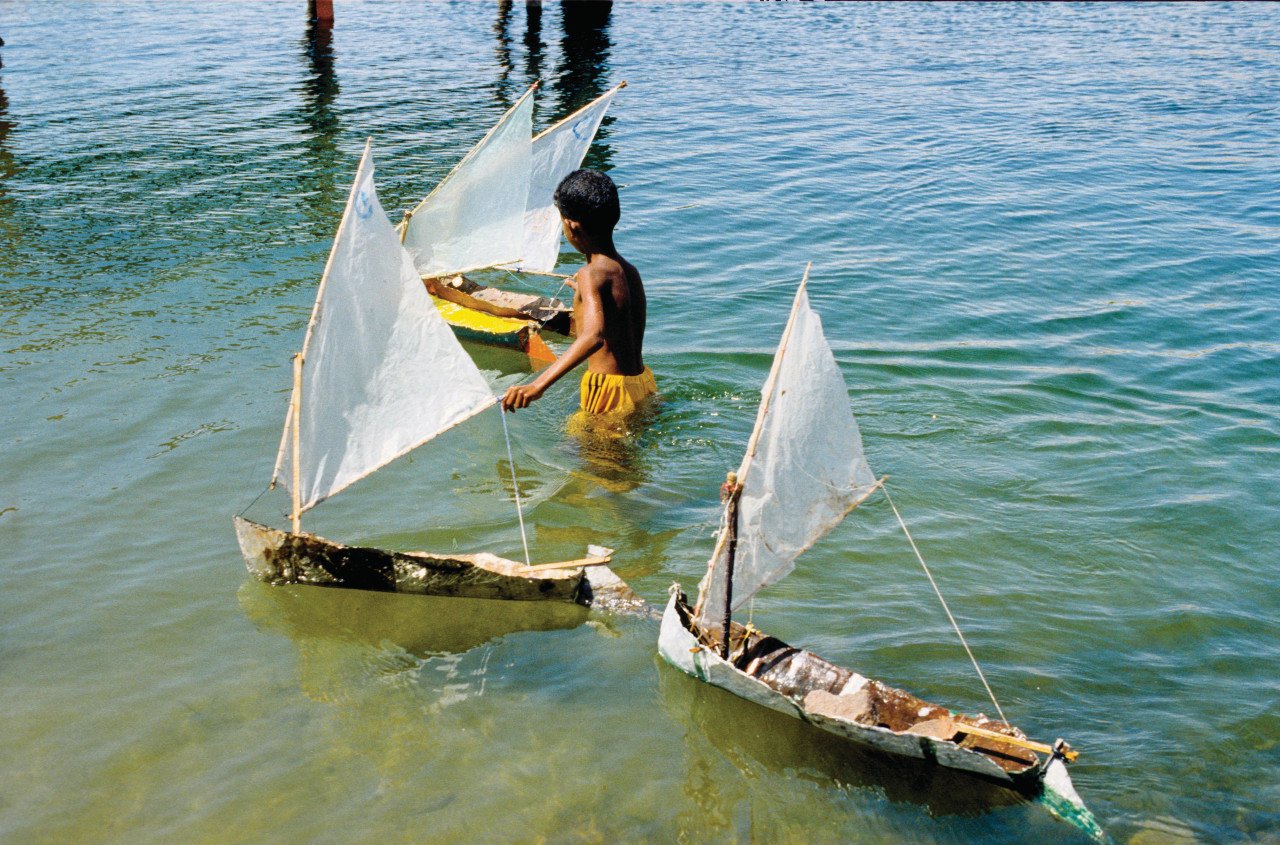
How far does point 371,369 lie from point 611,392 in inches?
79.3

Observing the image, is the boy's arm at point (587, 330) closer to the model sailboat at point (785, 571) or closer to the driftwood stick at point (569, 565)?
the driftwood stick at point (569, 565)

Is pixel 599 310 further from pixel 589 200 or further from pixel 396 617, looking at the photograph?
pixel 396 617

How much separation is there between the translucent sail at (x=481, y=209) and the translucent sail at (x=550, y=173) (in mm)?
325

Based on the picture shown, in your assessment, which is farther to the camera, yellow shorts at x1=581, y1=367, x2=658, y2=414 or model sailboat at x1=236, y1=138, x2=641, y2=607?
yellow shorts at x1=581, y1=367, x2=658, y2=414

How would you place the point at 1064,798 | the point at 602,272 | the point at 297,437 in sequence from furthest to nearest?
the point at 602,272 → the point at 297,437 → the point at 1064,798

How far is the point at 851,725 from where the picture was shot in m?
5.18

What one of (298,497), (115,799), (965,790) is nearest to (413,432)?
(298,497)

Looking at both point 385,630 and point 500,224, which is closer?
point 385,630

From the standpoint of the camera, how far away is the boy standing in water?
743 cm

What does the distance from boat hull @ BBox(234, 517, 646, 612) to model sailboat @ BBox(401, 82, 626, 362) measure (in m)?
4.42

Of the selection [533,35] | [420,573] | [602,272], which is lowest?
[420,573]

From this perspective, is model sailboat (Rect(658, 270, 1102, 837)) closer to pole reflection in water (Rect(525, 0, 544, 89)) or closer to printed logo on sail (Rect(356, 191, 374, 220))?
printed logo on sail (Rect(356, 191, 374, 220))

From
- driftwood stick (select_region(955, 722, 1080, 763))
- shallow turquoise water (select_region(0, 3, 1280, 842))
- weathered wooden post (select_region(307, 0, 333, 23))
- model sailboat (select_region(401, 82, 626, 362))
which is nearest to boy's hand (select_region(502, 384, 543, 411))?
A: shallow turquoise water (select_region(0, 3, 1280, 842))

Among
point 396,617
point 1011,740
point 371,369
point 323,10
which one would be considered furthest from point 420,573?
point 323,10
